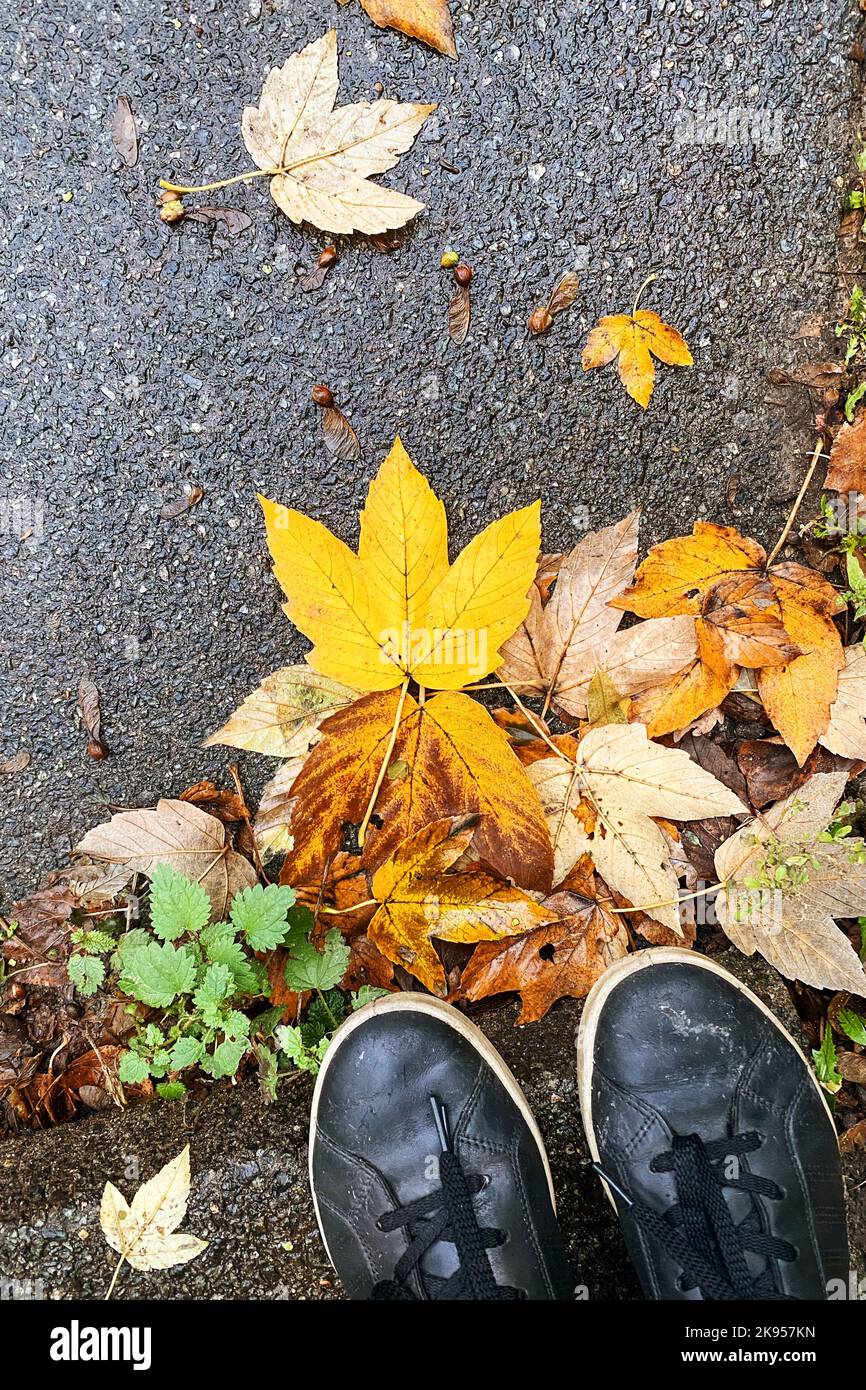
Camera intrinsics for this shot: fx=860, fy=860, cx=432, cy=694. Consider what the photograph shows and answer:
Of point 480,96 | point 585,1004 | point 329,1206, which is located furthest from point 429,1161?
point 480,96

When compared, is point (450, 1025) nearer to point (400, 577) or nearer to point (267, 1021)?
point (267, 1021)

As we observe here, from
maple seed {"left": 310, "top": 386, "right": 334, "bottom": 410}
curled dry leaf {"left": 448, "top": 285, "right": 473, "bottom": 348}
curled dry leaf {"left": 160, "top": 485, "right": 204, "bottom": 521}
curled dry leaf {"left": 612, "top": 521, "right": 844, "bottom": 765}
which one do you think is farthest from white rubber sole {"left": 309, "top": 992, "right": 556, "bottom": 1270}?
curled dry leaf {"left": 448, "top": 285, "right": 473, "bottom": 348}

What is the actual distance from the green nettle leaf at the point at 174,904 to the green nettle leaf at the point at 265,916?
7 cm

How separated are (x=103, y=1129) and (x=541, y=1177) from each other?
0.88 m

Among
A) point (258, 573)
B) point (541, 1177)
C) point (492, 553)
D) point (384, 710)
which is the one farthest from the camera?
point (258, 573)

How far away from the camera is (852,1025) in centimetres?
183

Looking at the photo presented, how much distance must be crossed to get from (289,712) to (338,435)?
0.58 metres

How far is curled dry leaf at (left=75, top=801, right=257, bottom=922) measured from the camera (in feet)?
5.79

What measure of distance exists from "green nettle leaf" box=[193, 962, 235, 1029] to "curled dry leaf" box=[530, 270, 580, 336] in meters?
1.40

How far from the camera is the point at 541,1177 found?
5.55 ft

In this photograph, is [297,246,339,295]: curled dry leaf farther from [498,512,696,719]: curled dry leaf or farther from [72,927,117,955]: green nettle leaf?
[72,927,117,955]: green nettle leaf

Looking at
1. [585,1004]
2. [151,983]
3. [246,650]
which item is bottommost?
[585,1004]

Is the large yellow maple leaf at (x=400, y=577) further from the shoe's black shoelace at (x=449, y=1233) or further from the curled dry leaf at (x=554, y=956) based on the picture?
the shoe's black shoelace at (x=449, y=1233)

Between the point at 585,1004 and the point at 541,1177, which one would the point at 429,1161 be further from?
the point at 585,1004
